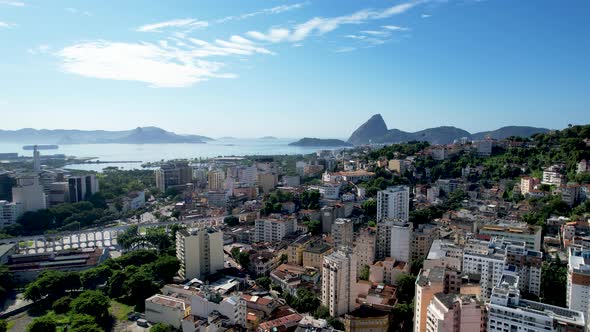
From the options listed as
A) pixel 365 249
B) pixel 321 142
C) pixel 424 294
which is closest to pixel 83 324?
pixel 424 294

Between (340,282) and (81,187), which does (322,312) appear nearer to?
(340,282)

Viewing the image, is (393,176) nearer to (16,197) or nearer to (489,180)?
(489,180)

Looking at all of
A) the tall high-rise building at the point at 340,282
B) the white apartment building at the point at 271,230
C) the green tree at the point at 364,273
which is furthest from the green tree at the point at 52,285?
the green tree at the point at 364,273

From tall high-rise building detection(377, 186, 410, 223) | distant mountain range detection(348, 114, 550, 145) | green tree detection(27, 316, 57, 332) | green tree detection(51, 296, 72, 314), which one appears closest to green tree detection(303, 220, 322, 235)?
tall high-rise building detection(377, 186, 410, 223)

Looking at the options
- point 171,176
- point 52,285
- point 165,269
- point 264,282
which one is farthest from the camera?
point 171,176

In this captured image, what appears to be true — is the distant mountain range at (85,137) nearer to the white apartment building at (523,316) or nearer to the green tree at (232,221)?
the green tree at (232,221)

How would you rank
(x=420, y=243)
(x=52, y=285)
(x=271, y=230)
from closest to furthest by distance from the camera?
(x=52, y=285) < (x=420, y=243) < (x=271, y=230)
